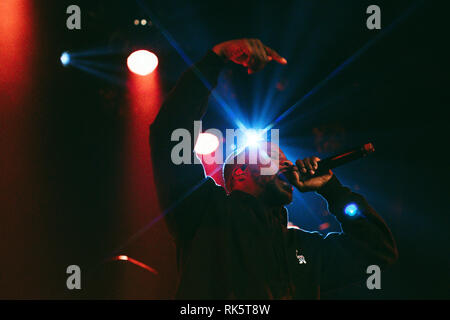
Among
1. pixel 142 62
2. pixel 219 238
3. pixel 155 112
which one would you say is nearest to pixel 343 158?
pixel 219 238

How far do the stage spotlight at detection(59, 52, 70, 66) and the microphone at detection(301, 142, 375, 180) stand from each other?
1.30m

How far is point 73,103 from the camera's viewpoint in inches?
67.9

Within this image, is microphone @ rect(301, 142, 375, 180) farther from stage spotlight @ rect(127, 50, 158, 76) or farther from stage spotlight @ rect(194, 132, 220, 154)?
stage spotlight @ rect(127, 50, 158, 76)

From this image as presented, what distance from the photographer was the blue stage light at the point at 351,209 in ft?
4.95

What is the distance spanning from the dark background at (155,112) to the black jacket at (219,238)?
456 millimetres

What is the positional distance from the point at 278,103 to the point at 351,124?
1.61 feet

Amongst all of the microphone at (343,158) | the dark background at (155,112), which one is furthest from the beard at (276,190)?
the dark background at (155,112)

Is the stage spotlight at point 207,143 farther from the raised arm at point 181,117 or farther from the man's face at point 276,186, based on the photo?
the raised arm at point 181,117

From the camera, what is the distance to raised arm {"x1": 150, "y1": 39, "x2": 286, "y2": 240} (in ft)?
3.91

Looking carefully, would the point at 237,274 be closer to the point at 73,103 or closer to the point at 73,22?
the point at 73,103

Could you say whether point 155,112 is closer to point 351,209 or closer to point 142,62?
point 142,62

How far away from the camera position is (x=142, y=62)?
210cm

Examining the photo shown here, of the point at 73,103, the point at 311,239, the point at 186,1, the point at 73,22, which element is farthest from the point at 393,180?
the point at 73,22

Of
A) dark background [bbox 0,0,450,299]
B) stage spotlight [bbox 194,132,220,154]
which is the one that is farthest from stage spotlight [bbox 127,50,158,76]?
stage spotlight [bbox 194,132,220,154]
